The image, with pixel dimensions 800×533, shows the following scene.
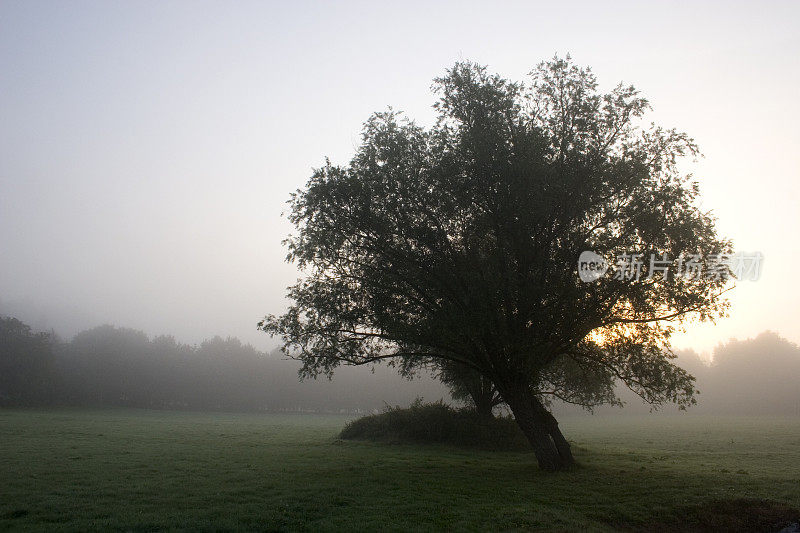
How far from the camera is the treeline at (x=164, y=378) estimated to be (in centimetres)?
9250

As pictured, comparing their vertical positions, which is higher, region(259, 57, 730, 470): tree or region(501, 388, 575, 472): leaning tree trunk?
region(259, 57, 730, 470): tree

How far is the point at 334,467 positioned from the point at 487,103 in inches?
798

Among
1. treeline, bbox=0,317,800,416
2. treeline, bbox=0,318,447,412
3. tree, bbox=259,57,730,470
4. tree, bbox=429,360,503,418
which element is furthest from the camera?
treeline, bbox=0,317,800,416

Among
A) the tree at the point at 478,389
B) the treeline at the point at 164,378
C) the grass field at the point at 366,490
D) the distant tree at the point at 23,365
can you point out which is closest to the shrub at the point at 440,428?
the tree at the point at 478,389

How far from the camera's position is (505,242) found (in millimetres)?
23469

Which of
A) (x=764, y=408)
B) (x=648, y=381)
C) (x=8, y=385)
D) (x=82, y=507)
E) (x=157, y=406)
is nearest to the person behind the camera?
(x=82, y=507)


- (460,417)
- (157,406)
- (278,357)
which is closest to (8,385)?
(157,406)

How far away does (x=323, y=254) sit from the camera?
25.0m

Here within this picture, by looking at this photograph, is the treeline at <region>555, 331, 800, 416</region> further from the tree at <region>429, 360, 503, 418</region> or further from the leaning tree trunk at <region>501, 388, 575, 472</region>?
the leaning tree trunk at <region>501, 388, 575, 472</region>

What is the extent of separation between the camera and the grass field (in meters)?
14.6

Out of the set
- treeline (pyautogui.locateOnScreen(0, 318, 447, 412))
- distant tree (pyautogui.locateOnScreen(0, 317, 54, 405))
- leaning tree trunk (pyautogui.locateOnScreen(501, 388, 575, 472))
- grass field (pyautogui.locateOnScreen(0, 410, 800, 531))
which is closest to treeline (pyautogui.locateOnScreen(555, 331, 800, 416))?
treeline (pyautogui.locateOnScreen(0, 318, 447, 412))

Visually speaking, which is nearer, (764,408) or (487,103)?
(487,103)

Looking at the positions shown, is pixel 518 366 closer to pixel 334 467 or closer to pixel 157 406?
pixel 334 467

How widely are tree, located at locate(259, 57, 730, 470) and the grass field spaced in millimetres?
4476
